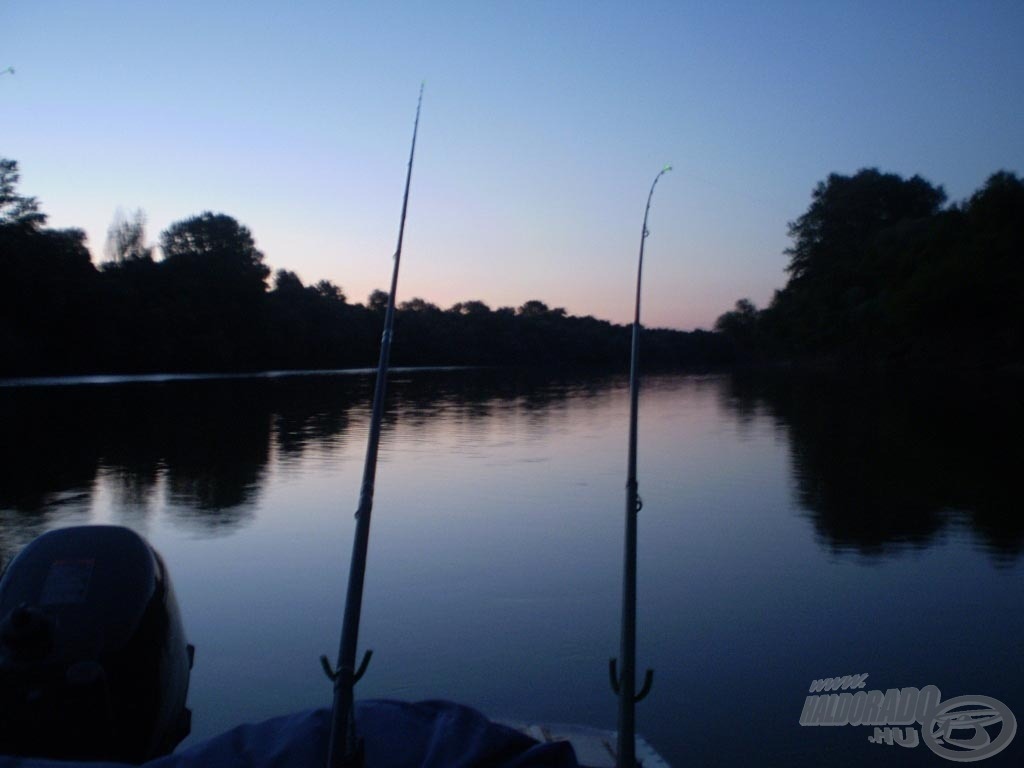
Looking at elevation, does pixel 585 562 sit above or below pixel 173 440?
above

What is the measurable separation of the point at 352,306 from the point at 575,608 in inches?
3317

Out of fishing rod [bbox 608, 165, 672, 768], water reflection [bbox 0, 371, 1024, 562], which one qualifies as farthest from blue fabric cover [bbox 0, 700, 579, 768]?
water reflection [bbox 0, 371, 1024, 562]

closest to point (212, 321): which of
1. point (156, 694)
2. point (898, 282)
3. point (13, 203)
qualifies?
point (13, 203)

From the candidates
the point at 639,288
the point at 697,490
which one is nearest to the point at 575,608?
the point at 639,288

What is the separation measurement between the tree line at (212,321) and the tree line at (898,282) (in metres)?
9.45

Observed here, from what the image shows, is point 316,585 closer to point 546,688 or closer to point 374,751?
point 546,688

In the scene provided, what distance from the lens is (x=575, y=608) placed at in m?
7.65

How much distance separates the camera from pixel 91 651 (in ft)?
13.6

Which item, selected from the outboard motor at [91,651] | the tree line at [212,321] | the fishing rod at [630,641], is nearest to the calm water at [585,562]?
the outboard motor at [91,651]

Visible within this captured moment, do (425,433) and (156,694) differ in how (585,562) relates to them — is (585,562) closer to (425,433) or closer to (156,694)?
(156,694)

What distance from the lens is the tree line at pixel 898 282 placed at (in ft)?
187

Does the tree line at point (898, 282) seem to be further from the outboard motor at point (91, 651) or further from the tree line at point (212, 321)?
the outboard motor at point (91, 651)

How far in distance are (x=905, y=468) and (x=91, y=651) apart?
14.2m

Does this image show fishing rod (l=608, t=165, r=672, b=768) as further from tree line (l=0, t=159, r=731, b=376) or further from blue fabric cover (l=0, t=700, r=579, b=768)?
tree line (l=0, t=159, r=731, b=376)
